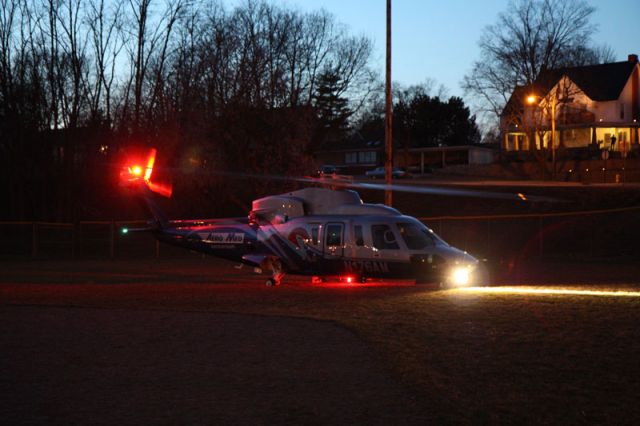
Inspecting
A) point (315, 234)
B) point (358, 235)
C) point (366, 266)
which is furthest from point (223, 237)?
point (366, 266)

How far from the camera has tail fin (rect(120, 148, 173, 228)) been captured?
2322 centimetres

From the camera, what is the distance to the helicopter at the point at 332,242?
19344 millimetres

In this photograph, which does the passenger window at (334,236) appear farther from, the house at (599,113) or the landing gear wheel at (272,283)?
the house at (599,113)

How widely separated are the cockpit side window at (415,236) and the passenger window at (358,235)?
1.02 m

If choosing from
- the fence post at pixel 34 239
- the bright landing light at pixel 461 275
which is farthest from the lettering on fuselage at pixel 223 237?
the fence post at pixel 34 239

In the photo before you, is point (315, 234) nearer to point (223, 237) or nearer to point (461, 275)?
point (223, 237)

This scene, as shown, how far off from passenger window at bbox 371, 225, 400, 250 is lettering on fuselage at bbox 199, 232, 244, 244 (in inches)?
158

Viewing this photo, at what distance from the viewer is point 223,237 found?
21.9 m

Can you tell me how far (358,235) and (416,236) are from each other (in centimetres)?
153

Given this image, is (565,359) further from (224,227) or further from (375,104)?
(375,104)

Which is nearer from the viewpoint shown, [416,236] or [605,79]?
[416,236]

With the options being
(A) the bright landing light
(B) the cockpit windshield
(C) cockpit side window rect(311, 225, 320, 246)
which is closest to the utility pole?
(C) cockpit side window rect(311, 225, 320, 246)

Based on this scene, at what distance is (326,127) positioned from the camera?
69.8m

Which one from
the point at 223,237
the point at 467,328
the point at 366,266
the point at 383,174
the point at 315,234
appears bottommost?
the point at 467,328
